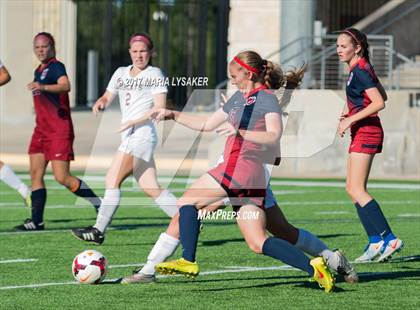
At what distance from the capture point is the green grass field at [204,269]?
347 inches

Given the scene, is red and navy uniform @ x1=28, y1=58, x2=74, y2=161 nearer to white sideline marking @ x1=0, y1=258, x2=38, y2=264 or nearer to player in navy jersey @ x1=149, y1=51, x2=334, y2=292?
white sideline marking @ x1=0, y1=258, x2=38, y2=264

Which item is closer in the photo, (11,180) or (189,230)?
(189,230)

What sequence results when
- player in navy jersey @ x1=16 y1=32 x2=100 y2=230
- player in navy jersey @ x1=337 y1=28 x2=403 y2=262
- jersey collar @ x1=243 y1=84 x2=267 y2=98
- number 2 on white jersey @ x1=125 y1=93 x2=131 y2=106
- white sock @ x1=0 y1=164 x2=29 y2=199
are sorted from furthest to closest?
white sock @ x1=0 y1=164 x2=29 y2=199 → player in navy jersey @ x1=16 y1=32 x2=100 y2=230 → number 2 on white jersey @ x1=125 y1=93 x2=131 y2=106 → player in navy jersey @ x1=337 y1=28 x2=403 y2=262 → jersey collar @ x1=243 y1=84 x2=267 y2=98

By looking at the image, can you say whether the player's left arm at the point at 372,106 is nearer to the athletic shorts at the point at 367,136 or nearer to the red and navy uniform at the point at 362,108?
the red and navy uniform at the point at 362,108

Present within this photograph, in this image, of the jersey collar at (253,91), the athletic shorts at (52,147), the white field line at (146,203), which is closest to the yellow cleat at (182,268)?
the jersey collar at (253,91)

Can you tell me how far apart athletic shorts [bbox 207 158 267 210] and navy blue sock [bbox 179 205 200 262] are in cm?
30

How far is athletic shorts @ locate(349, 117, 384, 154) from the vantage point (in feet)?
35.8

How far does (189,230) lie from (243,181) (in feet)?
1.80

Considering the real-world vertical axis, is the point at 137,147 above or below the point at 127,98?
below

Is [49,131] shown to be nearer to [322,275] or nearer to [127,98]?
[127,98]

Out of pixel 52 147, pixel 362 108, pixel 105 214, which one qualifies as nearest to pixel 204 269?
pixel 105 214

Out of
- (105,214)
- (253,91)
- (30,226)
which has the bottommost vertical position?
(30,226)

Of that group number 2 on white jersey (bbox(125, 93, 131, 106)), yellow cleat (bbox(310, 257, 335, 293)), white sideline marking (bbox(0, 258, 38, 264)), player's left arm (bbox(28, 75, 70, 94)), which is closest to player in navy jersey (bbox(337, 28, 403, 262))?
yellow cleat (bbox(310, 257, 335, 293))

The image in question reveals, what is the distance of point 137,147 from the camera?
12.1 m
